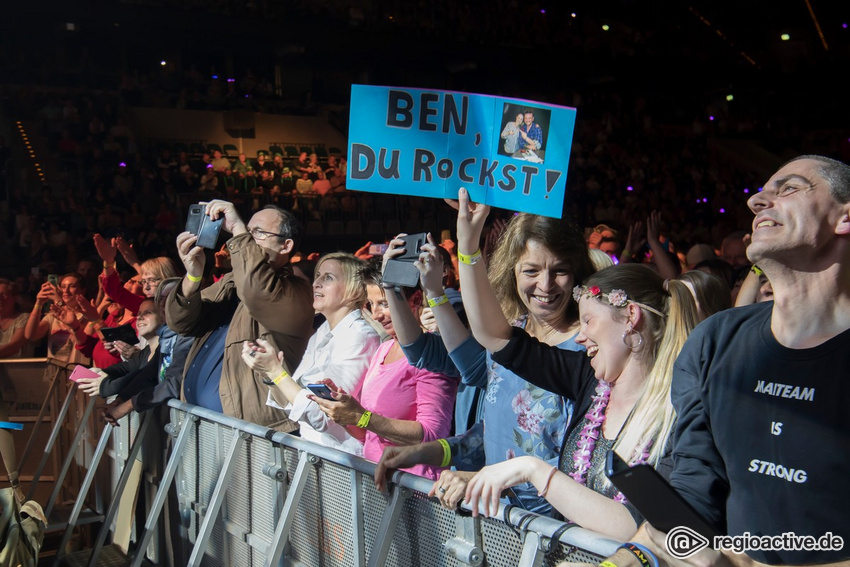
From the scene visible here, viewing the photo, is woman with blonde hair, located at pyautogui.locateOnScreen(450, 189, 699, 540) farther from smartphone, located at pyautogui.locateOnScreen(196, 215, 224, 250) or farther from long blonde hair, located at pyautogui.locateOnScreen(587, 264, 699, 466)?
smartphone, located at pyautogui.locateOnScreen(196, 215, 224, 250)

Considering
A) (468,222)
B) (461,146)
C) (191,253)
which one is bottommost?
(191,253)

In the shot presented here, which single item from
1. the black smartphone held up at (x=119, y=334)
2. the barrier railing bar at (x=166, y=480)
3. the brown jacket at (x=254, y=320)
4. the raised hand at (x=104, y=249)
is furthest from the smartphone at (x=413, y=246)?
the raised hand at (x=104, y=249)

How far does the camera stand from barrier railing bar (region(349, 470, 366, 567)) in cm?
229

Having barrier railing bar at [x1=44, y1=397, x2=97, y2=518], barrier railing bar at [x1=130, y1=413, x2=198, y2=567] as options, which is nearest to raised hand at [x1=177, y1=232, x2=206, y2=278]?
barrier railing bar at [x1=130, y1=413, x2=198, y2=567]

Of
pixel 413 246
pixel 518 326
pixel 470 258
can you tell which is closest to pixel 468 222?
pixel 470 258

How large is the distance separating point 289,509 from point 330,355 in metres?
0.58

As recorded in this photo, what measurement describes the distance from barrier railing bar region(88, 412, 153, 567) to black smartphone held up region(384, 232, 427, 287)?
213cm

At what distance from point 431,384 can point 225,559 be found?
116 centimetres

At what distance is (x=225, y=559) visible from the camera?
318 cm

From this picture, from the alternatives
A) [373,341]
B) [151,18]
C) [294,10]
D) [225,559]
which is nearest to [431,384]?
[373,341]

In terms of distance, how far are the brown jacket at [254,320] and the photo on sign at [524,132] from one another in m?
1.26

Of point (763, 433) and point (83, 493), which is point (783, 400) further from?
point (83, 493)

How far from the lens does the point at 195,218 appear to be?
3391 mm

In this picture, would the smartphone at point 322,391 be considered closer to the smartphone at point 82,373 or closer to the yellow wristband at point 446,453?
the yellow wristband at point 446,453
